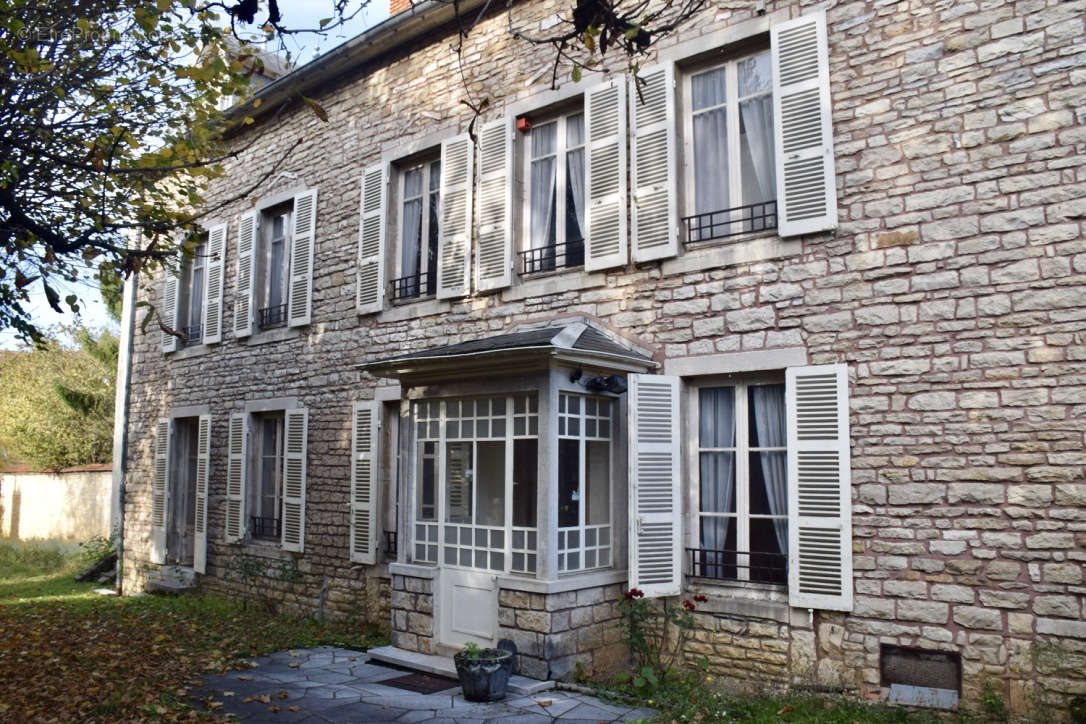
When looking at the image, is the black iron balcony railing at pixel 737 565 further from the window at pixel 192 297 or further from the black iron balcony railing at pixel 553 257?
the window at pixel 192 297

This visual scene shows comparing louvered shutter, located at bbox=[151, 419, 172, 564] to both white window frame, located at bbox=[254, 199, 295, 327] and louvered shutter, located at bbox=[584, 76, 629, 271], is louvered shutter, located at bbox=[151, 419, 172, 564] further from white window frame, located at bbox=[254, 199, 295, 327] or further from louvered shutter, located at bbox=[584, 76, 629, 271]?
louvered shutter, located at bbox=[584, 76, 629, 271]

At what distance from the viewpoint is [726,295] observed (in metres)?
6.61

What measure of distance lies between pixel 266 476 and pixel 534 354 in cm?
619

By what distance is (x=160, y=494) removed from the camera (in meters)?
12.8

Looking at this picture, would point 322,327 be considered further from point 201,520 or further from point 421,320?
point 201,520

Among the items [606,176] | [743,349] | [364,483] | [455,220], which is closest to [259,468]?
[364,483]

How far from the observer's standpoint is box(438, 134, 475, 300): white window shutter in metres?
8.55

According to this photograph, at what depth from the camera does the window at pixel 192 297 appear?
42.4 ft

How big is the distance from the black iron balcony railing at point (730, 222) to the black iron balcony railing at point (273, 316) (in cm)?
615

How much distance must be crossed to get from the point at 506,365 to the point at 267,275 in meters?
6.08

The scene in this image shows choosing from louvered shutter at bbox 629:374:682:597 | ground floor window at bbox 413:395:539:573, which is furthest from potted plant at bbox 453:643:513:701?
louvered shutter at bbox 629:374:682:597

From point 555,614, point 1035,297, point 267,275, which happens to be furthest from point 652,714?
point 267,275

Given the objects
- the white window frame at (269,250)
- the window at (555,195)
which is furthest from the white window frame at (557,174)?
the white window frame at (269,250)

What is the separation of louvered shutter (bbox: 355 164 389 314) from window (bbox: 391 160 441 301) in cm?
20
